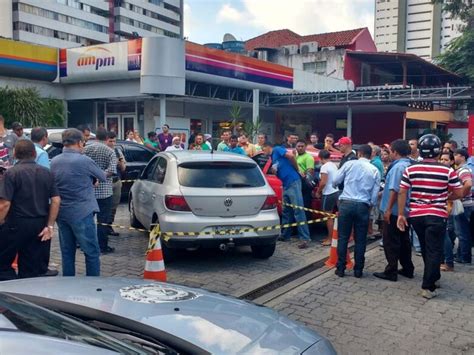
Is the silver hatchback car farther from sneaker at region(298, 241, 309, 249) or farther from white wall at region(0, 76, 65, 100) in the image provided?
white wall at region(0, 76, 65, 100)

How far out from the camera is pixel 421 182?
5926 mm

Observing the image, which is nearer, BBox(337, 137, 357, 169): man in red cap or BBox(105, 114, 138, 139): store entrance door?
BBox(337, 137, 357, 169): man in red cap

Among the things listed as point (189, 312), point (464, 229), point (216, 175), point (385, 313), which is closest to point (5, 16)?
point (216, 175)

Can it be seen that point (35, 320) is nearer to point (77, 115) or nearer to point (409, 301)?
point (409, 301)

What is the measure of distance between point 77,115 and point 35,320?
2382cm

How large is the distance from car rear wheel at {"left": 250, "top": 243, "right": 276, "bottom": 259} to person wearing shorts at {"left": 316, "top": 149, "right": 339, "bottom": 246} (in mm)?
1513

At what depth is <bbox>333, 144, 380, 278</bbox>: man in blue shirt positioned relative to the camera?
6.65 meters

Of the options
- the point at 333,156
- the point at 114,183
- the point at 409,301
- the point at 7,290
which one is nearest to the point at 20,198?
the point at 7,290

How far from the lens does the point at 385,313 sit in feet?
17.9

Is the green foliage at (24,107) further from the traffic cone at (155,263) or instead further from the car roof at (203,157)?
the traffic cone at (155,263)

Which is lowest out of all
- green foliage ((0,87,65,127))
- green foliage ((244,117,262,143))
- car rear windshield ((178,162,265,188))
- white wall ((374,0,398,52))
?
car rear windshield ((178,162,265,188))

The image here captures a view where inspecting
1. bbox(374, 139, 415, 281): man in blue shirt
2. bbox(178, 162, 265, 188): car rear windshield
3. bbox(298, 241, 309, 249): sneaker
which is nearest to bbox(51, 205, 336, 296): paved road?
bbox(298, 241, 309, 249): sneaker

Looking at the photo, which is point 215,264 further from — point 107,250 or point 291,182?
point 291,182

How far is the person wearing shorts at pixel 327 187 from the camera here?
27.4ft
